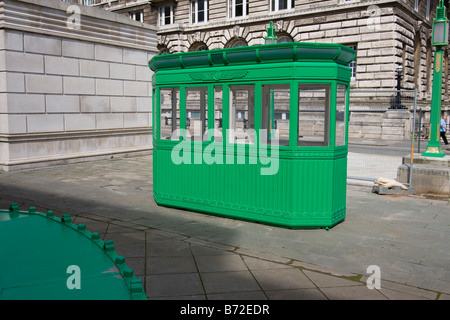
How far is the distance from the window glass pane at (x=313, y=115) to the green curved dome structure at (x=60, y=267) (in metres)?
3.91

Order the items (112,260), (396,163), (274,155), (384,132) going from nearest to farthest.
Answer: (112,260) → (274,155) → (396,163) → (384,132)

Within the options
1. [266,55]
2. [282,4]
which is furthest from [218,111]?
[282,4]

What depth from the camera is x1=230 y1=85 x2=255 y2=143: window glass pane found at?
6824mm

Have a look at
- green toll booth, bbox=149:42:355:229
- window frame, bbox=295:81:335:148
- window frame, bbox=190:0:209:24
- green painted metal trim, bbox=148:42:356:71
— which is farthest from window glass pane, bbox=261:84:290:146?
window frame, bbox=190:0:209:24

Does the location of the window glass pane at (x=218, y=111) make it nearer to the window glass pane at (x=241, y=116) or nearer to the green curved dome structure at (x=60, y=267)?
the window glass pane at (x=241, y=116)

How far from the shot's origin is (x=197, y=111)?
7.50 meters

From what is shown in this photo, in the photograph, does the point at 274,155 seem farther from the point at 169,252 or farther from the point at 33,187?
the point at 33,187

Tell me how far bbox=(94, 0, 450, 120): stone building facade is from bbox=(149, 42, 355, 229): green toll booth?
2146cm

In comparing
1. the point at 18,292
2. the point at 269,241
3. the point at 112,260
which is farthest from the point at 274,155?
the point at 18,292

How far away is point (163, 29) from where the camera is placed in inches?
1476

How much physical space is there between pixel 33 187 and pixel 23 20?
544cm

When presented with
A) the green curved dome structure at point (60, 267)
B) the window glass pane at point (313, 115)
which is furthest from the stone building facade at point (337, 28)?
the green curved dome structure at point (60, 267)

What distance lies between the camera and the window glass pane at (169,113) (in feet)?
24.6
